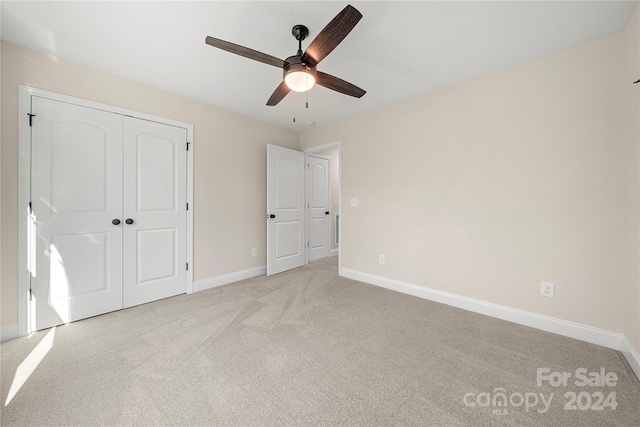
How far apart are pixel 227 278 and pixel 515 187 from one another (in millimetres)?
3488

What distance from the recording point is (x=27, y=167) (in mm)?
2086

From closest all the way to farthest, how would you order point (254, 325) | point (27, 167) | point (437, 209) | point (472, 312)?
point (27, 167), point (254, 325), point (472, 312), point (437, 209)

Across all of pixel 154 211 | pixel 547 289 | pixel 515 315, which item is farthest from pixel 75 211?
pixel 547 289

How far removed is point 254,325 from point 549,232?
2.74 meters

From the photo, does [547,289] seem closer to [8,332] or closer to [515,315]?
[515,315]

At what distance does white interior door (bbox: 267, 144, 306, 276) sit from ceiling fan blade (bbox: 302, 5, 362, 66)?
2.21 m

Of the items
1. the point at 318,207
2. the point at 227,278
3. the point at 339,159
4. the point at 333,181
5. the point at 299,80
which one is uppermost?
the point at 299,80

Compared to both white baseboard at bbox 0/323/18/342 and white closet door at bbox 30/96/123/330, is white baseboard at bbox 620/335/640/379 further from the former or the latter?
white baseboard at bbox 0/323/18/342

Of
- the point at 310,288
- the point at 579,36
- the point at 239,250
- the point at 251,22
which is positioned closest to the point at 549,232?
the point at 579,36

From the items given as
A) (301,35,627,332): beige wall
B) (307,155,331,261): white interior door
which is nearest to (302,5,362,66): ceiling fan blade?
(301,35,627,332): beige wall

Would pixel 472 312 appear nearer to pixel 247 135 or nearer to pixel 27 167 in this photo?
pixel 247 135

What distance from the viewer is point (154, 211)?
9.16 feet

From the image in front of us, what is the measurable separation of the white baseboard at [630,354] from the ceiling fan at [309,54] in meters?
2.65

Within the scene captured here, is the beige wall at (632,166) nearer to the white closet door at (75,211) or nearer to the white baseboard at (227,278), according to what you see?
the white baseboard at (227,278)
